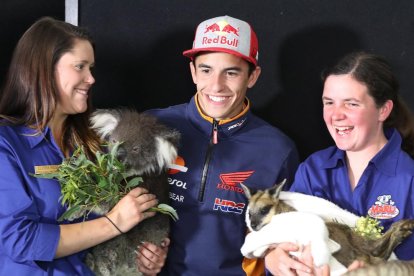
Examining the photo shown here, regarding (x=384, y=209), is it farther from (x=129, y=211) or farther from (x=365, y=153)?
(x=129, y=211)

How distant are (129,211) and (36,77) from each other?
0.67 meters

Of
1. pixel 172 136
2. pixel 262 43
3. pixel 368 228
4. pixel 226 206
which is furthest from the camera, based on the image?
pixel 262 43

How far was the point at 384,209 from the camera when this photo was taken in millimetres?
2105

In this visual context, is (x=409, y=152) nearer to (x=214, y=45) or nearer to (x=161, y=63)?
(x=214, y=45)

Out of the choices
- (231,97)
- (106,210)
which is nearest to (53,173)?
(106,210)

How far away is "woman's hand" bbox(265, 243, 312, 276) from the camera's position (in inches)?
75.4

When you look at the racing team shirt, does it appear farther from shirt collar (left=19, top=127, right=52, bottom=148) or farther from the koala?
shirt collar (left=19, top=127, right=52, bottom=148)

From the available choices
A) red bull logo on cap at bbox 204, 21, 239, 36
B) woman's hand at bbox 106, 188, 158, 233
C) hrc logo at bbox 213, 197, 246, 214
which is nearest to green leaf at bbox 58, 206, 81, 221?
woman's hand at bbox 106, 188, 158, 233

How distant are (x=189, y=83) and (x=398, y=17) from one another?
1.18 m

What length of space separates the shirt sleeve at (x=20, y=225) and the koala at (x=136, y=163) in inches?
9.8

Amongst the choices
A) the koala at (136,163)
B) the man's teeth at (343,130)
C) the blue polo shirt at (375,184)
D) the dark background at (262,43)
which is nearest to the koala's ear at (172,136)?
the koala at (136,163)

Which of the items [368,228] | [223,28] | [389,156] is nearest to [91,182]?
[223,28]

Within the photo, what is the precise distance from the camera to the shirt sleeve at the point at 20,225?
2025 millimetres

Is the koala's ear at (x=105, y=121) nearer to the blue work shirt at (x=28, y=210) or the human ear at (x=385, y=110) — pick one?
the blue work shirt at (x=28, y=210)
